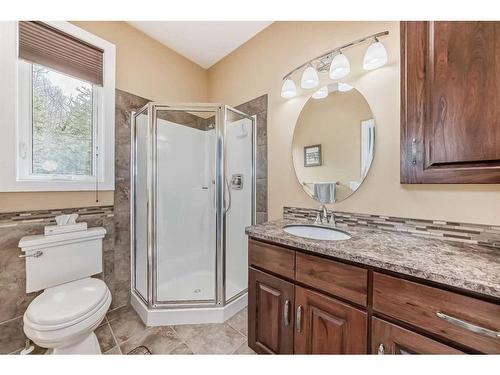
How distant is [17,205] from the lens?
1312 millimetres

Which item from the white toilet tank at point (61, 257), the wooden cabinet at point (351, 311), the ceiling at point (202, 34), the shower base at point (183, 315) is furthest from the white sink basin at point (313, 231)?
the ceiling at point (202, 34)

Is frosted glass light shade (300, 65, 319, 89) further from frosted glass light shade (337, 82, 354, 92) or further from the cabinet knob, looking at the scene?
the cabinet knob

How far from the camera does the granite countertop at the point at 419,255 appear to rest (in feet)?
2.12

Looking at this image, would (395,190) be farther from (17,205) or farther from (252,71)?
(17,205)

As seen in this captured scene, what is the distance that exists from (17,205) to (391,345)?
2141 millimetres

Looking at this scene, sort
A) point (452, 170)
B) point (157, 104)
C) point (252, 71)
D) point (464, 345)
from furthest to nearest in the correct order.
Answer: point (252, 71), point (157, 104), point (452, 170), point (464, 345)

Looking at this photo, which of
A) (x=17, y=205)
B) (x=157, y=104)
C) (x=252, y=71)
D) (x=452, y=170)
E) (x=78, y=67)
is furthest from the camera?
(x=252, y=71)

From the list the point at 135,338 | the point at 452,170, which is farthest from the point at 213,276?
the point at 452,170

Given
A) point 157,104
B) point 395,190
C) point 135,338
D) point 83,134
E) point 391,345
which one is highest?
point 157,104

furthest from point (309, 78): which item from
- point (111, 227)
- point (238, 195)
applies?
point (111, 227)

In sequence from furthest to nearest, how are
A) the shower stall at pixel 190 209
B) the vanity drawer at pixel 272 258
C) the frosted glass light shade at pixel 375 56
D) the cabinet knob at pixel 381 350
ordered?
1. the shower stall at pixel 190 209
2. the frosted glass light shade at pixel 375 56
3. the vanity drawer at pixel 272 258
4. the cabinet knob at pixel 381 350

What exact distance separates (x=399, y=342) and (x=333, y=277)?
292 mm

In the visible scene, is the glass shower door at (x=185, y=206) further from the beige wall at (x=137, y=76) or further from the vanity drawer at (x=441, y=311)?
the vanity drawer at (x=441, y=311)

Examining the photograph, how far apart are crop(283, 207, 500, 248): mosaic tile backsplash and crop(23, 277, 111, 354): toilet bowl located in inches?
62.0
